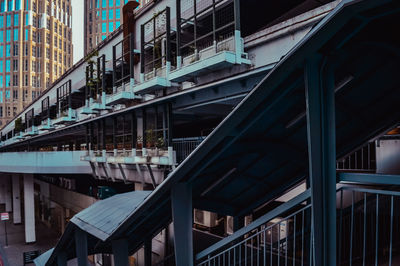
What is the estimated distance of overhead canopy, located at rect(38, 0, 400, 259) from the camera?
3.41 metres

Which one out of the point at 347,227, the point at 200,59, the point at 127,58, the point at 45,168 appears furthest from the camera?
the point at 45,168

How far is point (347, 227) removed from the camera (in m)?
10.2

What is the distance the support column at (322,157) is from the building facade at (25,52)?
107956 mm

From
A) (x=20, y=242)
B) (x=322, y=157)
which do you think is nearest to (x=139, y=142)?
(x=322, y=157)

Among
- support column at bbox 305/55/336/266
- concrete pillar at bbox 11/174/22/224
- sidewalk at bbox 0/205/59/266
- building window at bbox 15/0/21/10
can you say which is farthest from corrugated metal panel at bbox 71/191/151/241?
building window at bbox 15/0/21/10

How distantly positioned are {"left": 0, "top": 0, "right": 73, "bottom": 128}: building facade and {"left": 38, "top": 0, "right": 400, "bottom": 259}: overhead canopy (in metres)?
105

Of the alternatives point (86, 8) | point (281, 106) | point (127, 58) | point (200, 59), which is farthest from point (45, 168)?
point (86, 8)

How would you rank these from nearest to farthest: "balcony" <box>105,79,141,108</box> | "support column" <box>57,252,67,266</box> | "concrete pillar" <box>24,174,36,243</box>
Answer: "support column" <box>57,252,67,266</box>, "balcony" <box>105,79,141,108</box>, "concrete pillar" <box>24,174,36,243</box>

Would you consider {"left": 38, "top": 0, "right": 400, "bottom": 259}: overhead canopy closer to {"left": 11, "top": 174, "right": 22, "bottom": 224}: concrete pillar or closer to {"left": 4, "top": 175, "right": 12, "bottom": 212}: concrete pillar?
{"left": 11, "top": 174, "right": 22, "bottom": 224}: concrete pillar

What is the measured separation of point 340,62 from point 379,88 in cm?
184

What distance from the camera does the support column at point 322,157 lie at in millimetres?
3850

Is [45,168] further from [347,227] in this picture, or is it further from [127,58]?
[347,227]

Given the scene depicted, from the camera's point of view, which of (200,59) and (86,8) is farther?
(86,8)

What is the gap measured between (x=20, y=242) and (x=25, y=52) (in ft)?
287
